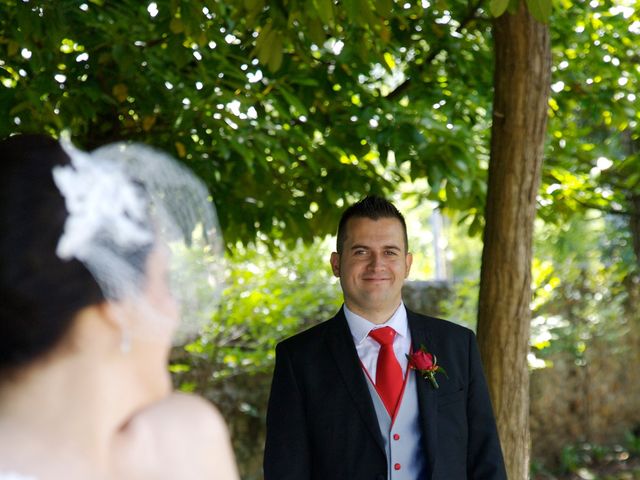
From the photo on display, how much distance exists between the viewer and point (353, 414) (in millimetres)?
3553

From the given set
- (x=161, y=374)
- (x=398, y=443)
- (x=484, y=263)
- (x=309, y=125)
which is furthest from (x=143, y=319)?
(x=309, y=125)

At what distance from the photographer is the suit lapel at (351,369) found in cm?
350

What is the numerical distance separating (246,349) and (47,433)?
26.0 feet

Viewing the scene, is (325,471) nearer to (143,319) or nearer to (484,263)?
(484,263)

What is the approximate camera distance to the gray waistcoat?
3.48 metres

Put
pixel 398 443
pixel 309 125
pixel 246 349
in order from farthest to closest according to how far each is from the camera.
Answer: pixel 246 349
pixel 309 125
pixel 398 443

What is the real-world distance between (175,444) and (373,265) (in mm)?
2467

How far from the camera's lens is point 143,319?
122 cm

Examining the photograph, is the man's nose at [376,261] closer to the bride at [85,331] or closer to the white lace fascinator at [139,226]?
the white lace fascinator at [139,226]

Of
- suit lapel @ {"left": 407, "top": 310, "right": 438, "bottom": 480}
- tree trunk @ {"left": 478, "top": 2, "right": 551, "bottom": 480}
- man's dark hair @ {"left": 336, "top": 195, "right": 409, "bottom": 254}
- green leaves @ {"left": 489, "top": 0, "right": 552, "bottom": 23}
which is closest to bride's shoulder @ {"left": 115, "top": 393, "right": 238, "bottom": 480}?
suit lapel @ {"left": 407, "top": 310, "right": 438, "bottom": 480}

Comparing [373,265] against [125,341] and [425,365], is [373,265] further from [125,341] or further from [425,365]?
[125,341]

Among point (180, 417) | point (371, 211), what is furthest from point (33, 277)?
point (371, 211)

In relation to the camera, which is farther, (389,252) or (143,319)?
(389,252)

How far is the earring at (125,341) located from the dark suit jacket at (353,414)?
2.37 metres
